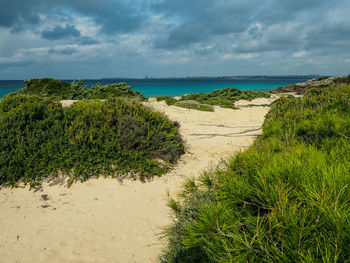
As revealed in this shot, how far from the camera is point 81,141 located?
5340 mm

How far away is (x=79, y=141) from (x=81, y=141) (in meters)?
0.05

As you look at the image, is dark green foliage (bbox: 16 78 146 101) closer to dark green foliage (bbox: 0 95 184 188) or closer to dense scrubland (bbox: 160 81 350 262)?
dark green foliage (bbox: 0 95 184 188)

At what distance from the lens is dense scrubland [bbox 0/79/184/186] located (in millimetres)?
4996

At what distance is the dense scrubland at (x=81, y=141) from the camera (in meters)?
5.00

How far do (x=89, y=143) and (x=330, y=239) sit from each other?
5049 millimetres

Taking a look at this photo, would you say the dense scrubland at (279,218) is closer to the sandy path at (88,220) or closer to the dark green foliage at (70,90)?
the sandy path at (88,220)

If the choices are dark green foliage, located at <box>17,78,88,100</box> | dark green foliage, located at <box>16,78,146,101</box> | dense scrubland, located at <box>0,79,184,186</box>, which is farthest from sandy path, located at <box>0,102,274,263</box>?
dark green foliage, located at <box>17,78,88,100</box>

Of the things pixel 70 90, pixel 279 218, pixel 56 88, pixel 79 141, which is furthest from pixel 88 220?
pixel 56 88

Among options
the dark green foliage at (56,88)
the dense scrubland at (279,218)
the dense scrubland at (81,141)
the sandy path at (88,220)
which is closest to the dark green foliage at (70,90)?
the dark green foliage at (56,88)

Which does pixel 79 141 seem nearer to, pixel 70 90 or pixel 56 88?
pixel 70 90

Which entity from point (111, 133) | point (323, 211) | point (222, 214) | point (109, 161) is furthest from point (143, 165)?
point (323, 211)

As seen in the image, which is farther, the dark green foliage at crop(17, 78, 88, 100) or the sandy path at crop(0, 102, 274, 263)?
the dark green foliage at crop(17, 78, 88, 100)

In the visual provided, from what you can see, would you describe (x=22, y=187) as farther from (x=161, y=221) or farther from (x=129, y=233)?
(x=161, y=221)

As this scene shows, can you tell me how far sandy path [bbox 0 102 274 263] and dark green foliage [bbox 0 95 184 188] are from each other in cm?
37
